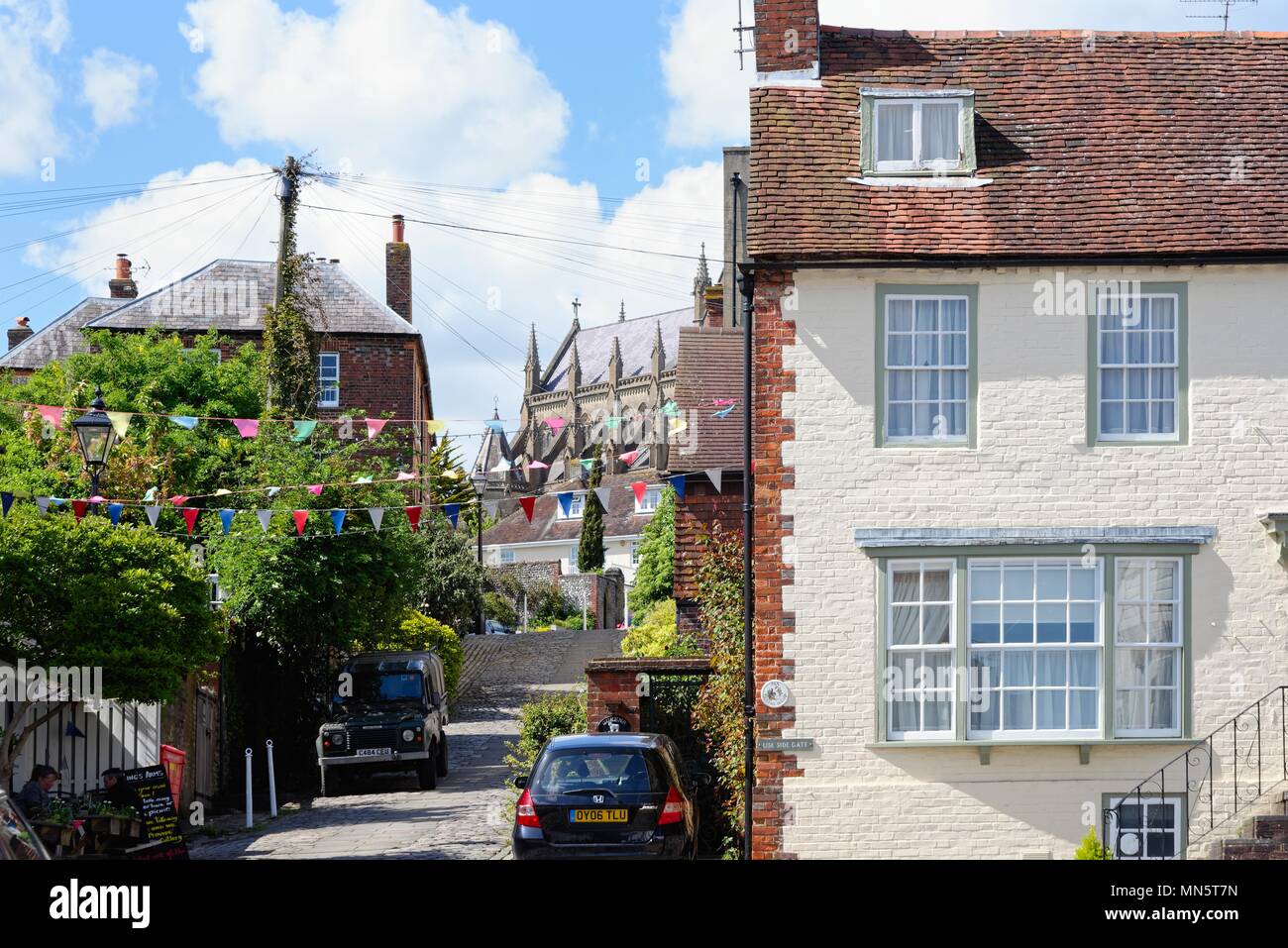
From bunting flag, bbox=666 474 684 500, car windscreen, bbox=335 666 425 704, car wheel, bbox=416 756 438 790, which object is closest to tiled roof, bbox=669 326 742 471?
bunting flag, bbox=666 474 684 500

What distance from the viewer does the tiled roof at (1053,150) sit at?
16078 mm

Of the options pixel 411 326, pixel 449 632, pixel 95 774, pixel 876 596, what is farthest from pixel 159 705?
pixel 411 326

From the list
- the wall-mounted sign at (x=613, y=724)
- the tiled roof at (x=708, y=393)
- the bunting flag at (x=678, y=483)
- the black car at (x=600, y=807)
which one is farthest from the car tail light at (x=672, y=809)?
the tiled roof at (x=708, y=393)

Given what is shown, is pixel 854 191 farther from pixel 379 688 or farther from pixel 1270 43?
pixel 379 688

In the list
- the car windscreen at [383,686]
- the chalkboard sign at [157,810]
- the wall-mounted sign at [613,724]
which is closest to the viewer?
the chalkboard sign at [157,810]

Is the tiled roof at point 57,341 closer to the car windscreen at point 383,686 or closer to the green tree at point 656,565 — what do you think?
the green tree at point 656,565

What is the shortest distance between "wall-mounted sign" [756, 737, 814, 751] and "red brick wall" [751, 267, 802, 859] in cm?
6

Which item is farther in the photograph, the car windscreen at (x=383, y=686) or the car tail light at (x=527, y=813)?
the car windscreen at (x=383, y=686)

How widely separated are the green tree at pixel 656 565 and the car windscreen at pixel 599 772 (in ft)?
125

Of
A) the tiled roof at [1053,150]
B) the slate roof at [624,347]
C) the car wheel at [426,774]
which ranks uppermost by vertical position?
the slate roof at [624,347]

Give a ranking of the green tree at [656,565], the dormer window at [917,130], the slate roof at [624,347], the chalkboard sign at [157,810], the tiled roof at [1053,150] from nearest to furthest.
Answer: the chalkboard sign at [157,810] → the tiled roof at [1053,150] → the dormer window at [917,130] → the green tree at [656,565] → the slate roof at [624,347]

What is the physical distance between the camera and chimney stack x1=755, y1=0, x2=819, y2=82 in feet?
57.0

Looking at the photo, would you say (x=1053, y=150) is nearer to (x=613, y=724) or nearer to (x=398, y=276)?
(x=613, y=724)

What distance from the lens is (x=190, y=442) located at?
30.8 m
